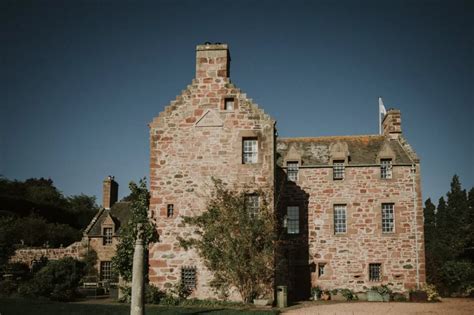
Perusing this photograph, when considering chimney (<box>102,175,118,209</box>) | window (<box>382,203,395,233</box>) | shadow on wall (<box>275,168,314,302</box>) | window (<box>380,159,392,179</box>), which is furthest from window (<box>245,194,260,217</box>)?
chimney (<box>102,175,118,209</box>)

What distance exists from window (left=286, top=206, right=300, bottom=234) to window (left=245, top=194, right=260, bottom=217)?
22.7 ft

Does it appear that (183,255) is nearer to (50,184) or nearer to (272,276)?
(272,276)

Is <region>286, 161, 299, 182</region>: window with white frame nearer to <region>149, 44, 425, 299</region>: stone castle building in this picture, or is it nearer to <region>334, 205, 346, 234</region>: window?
<region>149, 44, 425, 299</region>: stone castle building

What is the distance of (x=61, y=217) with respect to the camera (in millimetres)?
57438

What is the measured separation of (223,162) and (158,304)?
22.4 feet

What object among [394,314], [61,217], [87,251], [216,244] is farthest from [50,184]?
[394,314]

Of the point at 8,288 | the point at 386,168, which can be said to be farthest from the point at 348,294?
the point at 8,288

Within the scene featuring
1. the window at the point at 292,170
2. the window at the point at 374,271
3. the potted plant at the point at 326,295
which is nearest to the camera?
the potted plant at the point at 326,295

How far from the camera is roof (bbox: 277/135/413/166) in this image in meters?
27.3

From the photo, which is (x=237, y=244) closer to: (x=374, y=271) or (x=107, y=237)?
(x=374, y=271)

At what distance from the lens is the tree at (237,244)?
62.1 ft

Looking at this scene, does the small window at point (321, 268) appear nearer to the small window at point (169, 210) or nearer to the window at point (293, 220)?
the window at point (293, 220)

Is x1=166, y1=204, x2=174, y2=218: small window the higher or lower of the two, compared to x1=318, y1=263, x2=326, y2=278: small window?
higher

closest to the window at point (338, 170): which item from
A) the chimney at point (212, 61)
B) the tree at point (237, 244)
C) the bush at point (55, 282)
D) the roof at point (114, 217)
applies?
the tree at point (237, 244)
